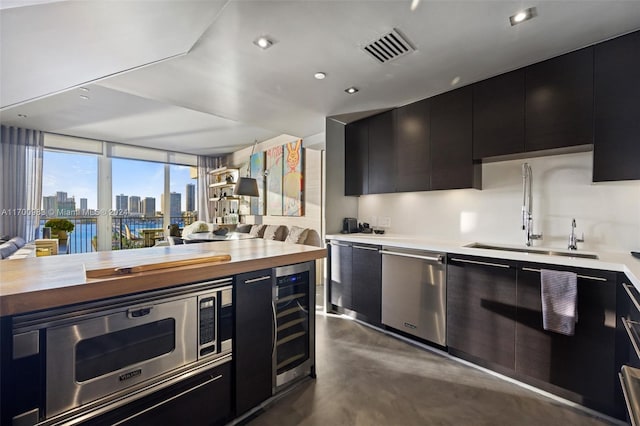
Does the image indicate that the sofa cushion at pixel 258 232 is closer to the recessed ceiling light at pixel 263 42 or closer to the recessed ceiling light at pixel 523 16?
the recessed ceiling light at pixel 263 42

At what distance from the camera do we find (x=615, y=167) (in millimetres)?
1840

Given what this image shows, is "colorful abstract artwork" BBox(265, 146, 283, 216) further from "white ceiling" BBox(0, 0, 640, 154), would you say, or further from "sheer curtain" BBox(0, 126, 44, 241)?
"sheer curtain" BBox(0, 126, 44, 241)

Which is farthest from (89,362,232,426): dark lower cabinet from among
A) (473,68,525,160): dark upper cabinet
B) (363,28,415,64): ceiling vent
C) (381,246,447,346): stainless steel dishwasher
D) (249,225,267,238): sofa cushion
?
(249,225,267,238): sofa cushion

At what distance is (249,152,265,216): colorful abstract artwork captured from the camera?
6270 millimetres

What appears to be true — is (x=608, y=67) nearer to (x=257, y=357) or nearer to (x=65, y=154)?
(x=257, y=357)

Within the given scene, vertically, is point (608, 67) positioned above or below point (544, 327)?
above

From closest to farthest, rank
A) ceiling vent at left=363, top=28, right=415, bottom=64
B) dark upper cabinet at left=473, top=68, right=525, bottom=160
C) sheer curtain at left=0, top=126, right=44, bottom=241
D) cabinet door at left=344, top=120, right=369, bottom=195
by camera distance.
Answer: ceiling vent at left=363, top=28, right=415, bottom=64 → dark upper cabinet at left=473, top=68, right=525, bottom=160 → cabinet door at left=344, top=120, right=369, bottom=195 → sheer curtain at left=0, top=126, right=44, bottom=241

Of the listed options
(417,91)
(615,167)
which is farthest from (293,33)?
(615,167)

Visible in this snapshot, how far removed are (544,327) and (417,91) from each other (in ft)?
7.43

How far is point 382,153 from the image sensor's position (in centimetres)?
326

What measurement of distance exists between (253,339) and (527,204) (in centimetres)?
256

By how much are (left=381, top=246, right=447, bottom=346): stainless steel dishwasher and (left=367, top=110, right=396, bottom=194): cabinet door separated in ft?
2.88

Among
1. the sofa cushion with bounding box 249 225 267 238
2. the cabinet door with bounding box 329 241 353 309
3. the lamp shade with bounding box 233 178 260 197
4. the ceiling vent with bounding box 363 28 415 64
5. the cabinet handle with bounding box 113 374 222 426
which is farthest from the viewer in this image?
the sofa cushion with bounding box 249 225 267 238

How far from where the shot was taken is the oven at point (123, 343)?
987 millimetres
